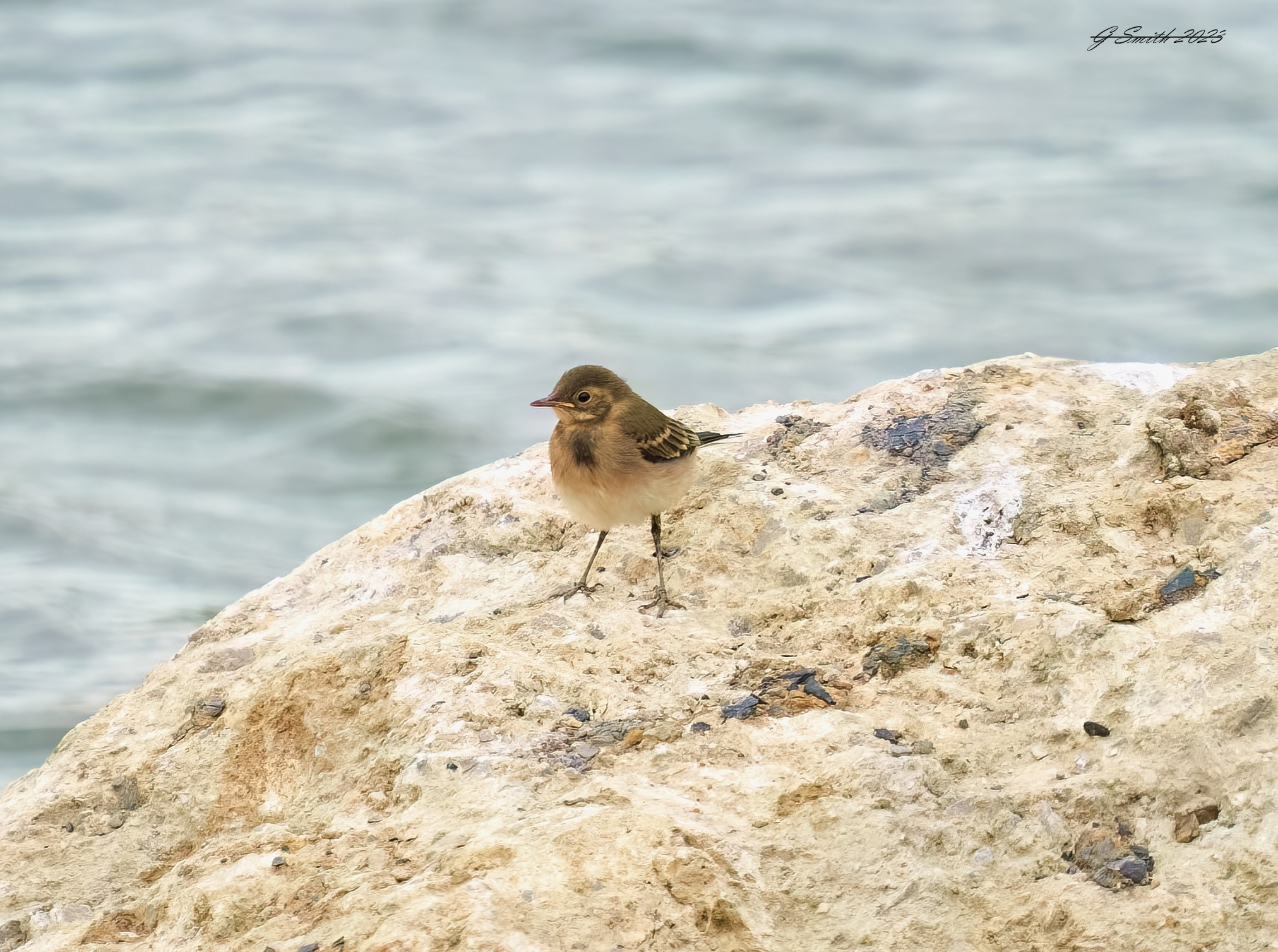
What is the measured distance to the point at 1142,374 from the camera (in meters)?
5.40

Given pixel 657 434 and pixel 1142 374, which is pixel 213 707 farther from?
pixel 1142 374

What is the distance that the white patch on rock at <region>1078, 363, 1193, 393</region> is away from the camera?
5.29 metres

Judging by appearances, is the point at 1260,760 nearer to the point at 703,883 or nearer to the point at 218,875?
the point at 703,883

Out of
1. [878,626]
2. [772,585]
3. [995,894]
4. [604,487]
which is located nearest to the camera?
[995,894]

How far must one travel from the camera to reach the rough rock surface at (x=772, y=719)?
3164 millimetres

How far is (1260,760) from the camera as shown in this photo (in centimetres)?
321

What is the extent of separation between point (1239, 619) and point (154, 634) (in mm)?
7690

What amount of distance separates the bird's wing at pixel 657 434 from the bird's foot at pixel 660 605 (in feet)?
2.03

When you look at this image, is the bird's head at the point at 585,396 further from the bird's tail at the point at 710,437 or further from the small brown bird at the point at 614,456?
the bird's tail at the point at 710,437

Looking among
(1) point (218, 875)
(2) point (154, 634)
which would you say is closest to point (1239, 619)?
(1) point (218, 875)

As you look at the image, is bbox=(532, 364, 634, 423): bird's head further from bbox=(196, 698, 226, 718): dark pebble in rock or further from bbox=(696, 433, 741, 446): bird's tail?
bbox=(196, 698, 226, 718): dark pebble in rock

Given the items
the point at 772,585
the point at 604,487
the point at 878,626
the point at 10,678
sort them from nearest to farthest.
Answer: the point at 878,626 → the point at 772,585 → the point at 604,487 → the point at 10,678

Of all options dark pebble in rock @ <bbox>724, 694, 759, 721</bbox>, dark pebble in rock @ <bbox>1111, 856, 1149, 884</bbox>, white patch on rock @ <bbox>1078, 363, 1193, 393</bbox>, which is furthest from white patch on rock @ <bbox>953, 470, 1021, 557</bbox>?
dark pebble in rock @ <bbox>1111, 856, 1149, 884</bbox>

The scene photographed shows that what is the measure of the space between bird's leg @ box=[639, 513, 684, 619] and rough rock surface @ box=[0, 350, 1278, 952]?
7 cm
